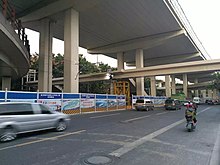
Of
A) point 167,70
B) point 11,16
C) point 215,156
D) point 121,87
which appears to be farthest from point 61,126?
point 121,87

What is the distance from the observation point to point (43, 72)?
30328 mm

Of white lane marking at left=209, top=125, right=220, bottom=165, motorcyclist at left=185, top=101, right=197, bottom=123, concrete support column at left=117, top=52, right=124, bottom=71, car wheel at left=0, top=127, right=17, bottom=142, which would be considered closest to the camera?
white lane marking at left=209, top=125, right=220, bottom=165

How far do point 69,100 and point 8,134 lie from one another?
12804 millimetres

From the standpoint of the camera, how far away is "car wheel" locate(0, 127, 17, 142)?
301 inches

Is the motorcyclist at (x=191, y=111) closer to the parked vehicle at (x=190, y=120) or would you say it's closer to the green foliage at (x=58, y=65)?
the parked vehicle at (x=190, y=120)

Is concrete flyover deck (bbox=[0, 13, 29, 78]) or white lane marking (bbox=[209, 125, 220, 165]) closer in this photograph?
white lane marking (bbox=[209, 125, 220, 165])

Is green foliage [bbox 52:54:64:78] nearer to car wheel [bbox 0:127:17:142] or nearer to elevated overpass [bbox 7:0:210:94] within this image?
elevated overpass [bbox 7:0:210:94]

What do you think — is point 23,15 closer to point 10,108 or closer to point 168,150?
point 10,108

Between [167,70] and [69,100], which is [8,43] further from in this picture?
[167,70]

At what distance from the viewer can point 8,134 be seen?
778cm

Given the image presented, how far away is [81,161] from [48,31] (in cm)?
2944

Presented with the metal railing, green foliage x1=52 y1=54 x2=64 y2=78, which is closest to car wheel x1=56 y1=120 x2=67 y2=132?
the metal railing

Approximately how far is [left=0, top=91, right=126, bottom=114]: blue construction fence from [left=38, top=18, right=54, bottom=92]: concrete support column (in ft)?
33.5

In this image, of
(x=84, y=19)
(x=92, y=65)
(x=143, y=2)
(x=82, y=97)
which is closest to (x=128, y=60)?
(x=92, y=65)
